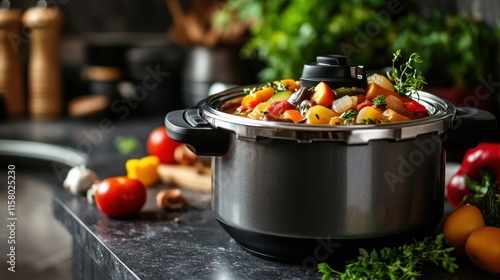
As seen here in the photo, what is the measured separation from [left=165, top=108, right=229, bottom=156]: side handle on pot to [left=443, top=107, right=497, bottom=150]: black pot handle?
40cm

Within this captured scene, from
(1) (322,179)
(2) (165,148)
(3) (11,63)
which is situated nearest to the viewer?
(1) (322,179)

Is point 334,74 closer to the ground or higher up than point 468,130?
higher up

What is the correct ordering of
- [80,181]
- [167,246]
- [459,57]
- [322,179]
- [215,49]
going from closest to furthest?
[322,179], [167,246], [80,181], [459,57], [215,49]

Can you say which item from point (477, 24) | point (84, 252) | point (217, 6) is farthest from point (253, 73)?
point (84, 252)

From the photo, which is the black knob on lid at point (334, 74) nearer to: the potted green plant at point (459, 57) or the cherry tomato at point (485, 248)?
the cherry tomato at point (485, 248)

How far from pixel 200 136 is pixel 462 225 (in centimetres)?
49

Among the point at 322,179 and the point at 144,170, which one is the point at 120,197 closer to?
the point at 144,170

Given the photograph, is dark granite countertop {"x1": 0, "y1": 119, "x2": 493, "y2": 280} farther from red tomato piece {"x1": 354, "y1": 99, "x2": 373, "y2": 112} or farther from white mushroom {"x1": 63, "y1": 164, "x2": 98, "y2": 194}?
red tomato piece {"x1": 354, "y1": 99, "x2": 373, "y2": 112}

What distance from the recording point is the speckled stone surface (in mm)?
1175

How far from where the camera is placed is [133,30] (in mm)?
3912

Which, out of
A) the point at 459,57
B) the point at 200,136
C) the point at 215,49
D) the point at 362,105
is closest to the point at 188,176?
the point at 200,136

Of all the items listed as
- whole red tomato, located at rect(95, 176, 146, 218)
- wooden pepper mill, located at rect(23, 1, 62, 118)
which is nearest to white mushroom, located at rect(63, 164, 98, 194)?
whole red tomato, located at rect(95, 176, 146, 218)

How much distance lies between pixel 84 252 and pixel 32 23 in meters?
2.04

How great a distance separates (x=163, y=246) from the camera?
1313 mm
